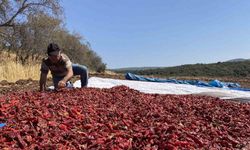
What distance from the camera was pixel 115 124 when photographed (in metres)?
4.61

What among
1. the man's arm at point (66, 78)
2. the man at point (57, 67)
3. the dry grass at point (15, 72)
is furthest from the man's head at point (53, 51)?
the dry grass at point (15, 72)

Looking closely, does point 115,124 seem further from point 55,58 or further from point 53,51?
point 55,58

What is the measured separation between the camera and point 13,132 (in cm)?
393

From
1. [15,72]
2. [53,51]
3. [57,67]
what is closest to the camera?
[53,51]

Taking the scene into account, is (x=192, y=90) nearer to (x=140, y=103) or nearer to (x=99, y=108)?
(x=140, y=103)

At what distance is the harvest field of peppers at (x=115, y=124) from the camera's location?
12.7 feet

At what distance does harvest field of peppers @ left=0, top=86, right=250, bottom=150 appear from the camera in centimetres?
386

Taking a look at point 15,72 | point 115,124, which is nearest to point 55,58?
point 115,124

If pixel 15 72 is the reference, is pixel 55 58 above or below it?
above

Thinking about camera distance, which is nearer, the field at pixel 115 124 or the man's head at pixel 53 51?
the field at pixel 115 124

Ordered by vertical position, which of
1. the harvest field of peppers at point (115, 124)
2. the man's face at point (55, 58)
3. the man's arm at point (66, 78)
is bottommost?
the harvest field of peppers at point (115, 124)

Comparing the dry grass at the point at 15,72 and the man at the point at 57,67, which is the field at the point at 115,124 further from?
the dry grass at the point at 15,72

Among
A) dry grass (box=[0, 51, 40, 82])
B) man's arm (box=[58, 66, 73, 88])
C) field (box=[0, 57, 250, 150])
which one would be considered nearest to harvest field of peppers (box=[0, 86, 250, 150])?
field (box=[0, 57, 250, 150])

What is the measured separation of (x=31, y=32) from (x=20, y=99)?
24602 millimetres
